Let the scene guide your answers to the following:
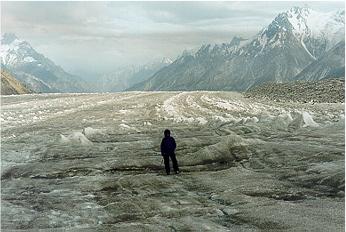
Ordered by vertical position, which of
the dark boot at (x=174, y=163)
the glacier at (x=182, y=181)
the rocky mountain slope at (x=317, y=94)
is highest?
the dark boot at (x=174, y=163)

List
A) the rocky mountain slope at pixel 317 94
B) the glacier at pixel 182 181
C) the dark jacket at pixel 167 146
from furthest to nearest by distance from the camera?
1. the rocky mountain slope at pixel 317 94
2. the dark jacket at pixel 167 146
3. the glacier at pixel 182 181

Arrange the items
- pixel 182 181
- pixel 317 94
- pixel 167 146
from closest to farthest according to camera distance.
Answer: pixel 182 181 < pixel 167 146 < pixel 317 94

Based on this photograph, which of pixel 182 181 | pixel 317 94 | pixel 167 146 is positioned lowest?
pixel 317 94

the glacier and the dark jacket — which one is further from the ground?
the dark jacket

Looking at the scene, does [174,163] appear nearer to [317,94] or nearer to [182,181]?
[182,181]

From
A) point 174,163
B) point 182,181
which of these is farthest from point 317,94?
point 182,181

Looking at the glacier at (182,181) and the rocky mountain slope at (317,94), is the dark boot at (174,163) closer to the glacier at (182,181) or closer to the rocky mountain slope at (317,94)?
the glacier at (182,181)

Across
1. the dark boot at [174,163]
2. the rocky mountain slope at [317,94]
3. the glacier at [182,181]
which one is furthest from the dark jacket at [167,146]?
the rocky mountain slope at [317,94]

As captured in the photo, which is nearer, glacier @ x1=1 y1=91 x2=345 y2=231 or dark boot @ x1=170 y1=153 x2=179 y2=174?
glacier @ x1=1 y1=91 x2=345 y2=231

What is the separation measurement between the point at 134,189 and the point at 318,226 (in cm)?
793

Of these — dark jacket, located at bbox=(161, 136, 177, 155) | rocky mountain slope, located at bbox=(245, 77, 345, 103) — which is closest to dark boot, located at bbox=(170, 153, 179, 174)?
dark jacket, located at bbox=(161, 136, 177, 155)

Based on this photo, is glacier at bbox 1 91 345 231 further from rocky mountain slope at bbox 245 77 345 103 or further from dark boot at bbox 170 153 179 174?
rocky mountain slope at bbox 245 77 345 103

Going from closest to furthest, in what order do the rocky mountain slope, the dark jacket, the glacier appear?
the glacier → the dark jacket → the rocky mountain slope

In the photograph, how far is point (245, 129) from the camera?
34844mm
